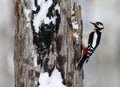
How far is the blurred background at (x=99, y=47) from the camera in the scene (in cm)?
543

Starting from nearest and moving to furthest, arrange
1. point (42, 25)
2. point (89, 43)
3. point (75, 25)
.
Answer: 1. point (42, 25)
2. point (75, 25)
3. point (89, 43)

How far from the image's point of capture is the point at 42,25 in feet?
9.96

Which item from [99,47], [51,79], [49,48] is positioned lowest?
[99,47]

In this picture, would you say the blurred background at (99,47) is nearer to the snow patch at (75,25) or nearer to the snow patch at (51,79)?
the snow patch at (75,25)

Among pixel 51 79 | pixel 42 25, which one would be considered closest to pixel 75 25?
pixel 42 25

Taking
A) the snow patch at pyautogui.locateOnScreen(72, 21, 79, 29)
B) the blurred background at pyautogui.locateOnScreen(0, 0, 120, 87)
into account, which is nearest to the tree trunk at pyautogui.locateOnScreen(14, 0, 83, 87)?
the snow patch at pyautogui.locateOnScreen(72, 21, 79, 29)

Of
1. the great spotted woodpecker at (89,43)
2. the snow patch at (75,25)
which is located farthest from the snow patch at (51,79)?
the snow patch at (75,25)

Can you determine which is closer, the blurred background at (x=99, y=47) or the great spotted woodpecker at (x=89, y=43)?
the great spotted woodpecker at (x=89, y=43)

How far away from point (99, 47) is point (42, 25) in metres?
2.66

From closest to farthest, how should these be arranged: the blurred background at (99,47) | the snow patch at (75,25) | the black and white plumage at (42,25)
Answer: the black and white plumage at (42,25) → the snow patch at (75,25) → the blurred background at (99,47)

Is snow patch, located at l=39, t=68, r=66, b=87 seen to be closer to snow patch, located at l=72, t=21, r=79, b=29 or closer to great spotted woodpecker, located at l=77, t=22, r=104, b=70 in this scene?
great spotted woodpecker, located at l=77, t=22, r=104, b=70

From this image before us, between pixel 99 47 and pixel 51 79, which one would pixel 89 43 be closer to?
pixel 51 79

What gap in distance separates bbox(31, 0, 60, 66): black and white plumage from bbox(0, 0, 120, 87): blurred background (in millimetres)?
2266

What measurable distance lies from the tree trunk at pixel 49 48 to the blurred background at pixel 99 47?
2.19 meters
